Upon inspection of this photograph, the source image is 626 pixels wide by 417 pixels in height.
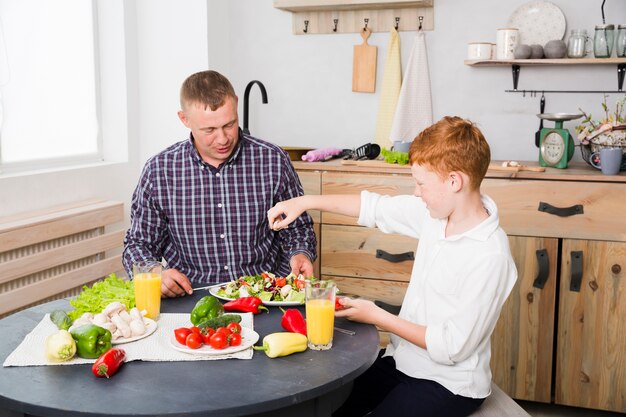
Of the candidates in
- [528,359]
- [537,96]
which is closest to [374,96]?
[537,96]

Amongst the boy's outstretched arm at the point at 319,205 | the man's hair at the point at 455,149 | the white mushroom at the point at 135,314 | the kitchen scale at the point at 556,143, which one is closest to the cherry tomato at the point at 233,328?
the white mushroom at the point at 135,314

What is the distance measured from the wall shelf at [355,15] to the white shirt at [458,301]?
2.06m

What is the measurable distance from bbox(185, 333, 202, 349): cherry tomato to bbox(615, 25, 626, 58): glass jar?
263 cm

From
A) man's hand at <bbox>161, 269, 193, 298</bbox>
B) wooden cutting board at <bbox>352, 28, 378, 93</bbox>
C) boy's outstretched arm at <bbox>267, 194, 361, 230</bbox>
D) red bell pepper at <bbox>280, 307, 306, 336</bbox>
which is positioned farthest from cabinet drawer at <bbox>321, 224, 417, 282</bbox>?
red bell pepper at <bbox>280, 307, 306, 336</bbox>

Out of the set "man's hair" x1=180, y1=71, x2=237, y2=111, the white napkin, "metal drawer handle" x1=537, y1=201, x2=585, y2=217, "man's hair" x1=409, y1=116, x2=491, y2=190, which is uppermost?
"man's hair" x1=180, y1=71, x2=237, y2=111

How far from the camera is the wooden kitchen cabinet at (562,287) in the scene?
314cm

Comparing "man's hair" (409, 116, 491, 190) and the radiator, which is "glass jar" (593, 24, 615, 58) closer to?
"man's hair" (409, 116, 491, 190)

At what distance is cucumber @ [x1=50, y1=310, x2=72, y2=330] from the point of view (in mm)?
1740

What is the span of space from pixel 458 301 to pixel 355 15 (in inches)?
99.7

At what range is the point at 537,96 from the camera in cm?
374

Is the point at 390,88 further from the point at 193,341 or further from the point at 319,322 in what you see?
the point at 193,341

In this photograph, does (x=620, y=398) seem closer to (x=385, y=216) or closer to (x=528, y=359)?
(x=528, y=359)

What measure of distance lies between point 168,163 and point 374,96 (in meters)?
1.73

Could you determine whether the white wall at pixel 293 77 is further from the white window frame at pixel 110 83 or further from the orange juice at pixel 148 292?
the orange juice at pixel 148 292
